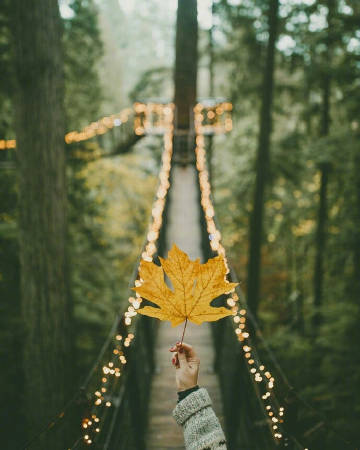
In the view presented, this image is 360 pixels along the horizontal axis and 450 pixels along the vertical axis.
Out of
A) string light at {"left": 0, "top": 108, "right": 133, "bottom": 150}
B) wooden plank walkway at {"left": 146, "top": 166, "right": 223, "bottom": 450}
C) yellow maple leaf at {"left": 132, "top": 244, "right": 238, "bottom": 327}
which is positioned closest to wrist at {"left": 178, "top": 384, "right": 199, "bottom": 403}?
yellow maple leaf at {"left": 132, "top": 244, "right": 238, "bottom": 327}

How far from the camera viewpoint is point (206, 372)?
454cm

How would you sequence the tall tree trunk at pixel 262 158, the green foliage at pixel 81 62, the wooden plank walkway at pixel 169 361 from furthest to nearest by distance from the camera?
the green foliage at pixel 81 62 → the tall tree trunk at pixel 262 158 → the wooden plank walkway at pixel 169 361

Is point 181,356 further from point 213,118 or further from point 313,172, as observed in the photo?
point 213,118

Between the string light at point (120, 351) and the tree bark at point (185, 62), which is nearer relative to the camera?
the string light at point (120, 351)

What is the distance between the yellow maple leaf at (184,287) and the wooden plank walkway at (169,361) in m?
2.83

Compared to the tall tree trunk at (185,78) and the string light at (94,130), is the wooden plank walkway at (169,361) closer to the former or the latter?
the tall tree trunk at (185,78)

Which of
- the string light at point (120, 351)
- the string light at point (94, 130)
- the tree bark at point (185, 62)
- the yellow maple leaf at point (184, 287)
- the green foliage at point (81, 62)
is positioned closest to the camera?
the yellow maple leaf at point (184, 287)

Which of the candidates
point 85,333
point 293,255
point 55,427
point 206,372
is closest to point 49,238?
point 55,427

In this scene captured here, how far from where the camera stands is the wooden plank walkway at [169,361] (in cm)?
378

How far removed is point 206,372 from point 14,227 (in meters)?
4.03

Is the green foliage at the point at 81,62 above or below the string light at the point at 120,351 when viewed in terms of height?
above

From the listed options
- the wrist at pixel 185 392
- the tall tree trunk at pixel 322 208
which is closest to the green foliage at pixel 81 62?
the tall tree trunk at pixel 322 208

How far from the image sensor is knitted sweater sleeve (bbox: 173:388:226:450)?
155 cm

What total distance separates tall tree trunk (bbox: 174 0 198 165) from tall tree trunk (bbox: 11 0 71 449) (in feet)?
20.0
